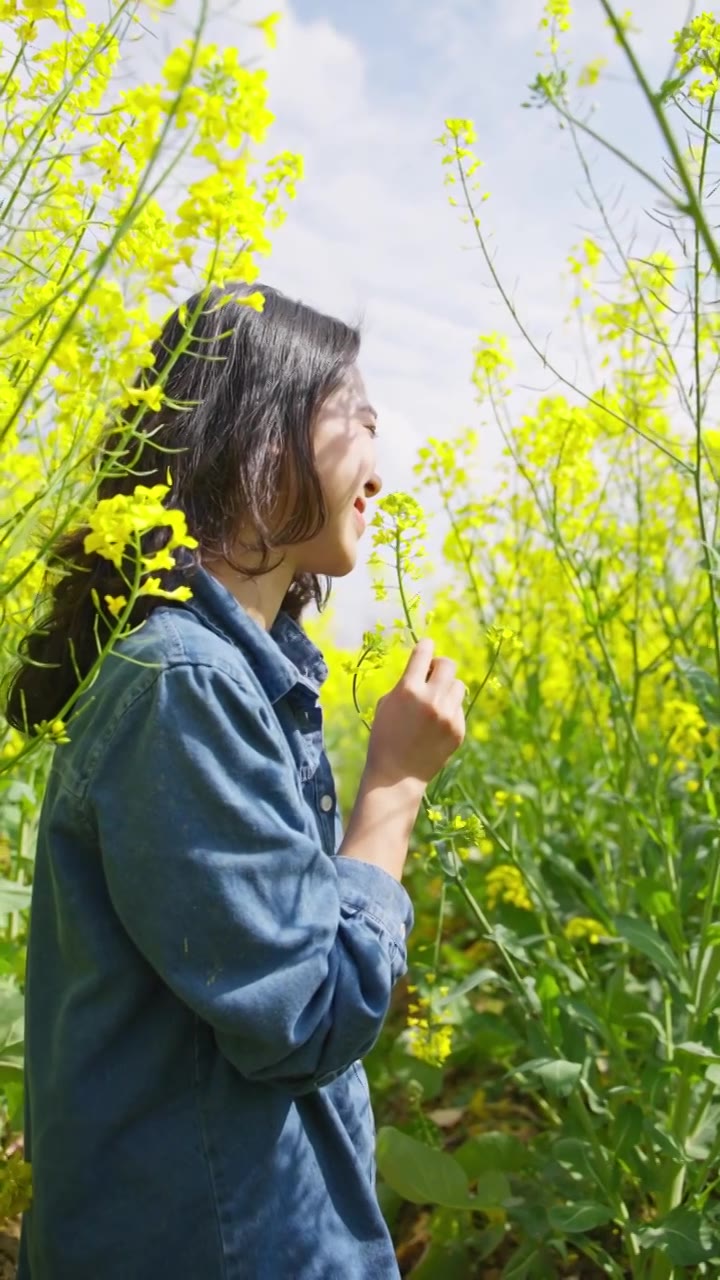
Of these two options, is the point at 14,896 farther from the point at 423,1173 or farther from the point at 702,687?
the point at 702,687

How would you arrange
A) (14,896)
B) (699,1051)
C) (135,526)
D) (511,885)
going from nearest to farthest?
(135,526), (699,1051), (14,896), (511,885)

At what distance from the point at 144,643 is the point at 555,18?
1531 millimetres

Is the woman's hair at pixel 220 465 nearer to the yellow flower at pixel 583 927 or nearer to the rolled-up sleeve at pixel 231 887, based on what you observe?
the rolled-up sleeve at pixel 231 887

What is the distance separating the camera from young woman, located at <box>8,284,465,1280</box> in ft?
3.84

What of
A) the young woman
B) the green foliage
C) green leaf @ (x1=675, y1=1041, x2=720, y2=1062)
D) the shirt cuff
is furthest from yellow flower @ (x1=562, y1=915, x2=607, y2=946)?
the shirt cuff

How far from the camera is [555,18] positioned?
2150 mm

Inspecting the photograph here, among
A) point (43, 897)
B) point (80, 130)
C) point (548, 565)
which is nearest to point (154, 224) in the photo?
point (80, 130)

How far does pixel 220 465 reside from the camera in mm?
1436

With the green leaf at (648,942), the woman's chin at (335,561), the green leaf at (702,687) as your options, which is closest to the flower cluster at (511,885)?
the green leaf at (648,942)

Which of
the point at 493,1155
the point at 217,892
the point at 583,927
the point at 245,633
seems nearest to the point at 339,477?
the point at 245,633

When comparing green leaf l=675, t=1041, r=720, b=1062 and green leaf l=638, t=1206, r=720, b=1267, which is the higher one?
green leaf l=675, t=1041, r=720, b=1062

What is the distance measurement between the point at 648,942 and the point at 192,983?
3.13 ft

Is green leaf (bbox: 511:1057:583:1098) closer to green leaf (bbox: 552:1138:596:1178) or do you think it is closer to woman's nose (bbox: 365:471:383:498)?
green leaf (bbox: 552:1138:596:1178)

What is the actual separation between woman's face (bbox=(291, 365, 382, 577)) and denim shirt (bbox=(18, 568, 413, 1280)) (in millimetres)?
204
